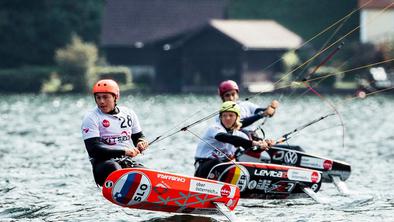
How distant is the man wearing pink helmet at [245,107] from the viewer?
62.7ft

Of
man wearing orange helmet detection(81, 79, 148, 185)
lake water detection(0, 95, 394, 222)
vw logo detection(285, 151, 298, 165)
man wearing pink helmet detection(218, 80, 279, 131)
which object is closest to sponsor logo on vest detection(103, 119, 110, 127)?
man wearing orange helmet detection(81, 79, 148, 185)

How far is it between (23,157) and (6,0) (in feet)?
226

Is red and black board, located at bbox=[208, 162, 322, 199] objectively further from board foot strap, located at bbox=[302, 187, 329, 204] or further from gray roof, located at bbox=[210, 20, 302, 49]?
gray roof, located at bbox=[210, 20, 302, 49]

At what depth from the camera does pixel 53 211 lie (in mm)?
18000

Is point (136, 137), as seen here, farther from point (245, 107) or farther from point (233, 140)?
point (245, 107)

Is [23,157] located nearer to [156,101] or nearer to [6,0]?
[156,101]

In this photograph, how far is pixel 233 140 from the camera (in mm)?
17297

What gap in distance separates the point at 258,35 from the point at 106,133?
7118 centimetres

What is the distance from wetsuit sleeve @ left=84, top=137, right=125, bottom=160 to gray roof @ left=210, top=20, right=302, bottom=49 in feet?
218

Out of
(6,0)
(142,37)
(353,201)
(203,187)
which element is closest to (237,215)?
(203,187)

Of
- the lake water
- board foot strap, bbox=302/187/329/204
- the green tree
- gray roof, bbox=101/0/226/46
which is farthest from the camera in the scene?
gray roof, bbox=101/0/226/46

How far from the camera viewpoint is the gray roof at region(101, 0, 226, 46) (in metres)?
92.6

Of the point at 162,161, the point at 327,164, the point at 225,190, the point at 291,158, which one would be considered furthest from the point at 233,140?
the point at 162,161

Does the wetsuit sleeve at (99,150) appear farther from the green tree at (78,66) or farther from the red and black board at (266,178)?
the green tree at (78,66)
